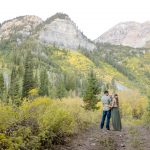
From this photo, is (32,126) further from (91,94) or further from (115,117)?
(91,94)

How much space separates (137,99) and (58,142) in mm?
62157

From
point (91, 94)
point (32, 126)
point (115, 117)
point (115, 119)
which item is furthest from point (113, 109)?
point (91, 94)

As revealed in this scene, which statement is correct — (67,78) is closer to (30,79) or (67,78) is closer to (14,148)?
(30,79)

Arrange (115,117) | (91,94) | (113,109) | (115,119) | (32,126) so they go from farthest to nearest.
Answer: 1. (91,94)
2. (113,109)
3. (115,117)
4. (115,119)
5. (32,126)

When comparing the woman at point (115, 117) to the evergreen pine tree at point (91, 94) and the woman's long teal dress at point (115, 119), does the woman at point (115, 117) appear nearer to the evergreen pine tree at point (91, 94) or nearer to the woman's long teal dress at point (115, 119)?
the woman's long teal dress at point (115, 119)

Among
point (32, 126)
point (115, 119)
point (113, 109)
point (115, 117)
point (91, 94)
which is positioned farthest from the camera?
point (91, 94)

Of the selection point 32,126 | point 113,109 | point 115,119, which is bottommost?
point 115,119

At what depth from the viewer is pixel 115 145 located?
43.7ft

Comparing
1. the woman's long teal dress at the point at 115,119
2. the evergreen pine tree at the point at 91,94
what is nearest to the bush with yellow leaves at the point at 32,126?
the woman's long teal dress at the point at 115,119

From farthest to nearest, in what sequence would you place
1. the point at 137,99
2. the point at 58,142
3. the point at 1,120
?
1. the point at 137,99
2. the point at 58,142
3. the point at 1,120

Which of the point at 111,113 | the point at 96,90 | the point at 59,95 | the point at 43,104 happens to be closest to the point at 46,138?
the point at 43,104

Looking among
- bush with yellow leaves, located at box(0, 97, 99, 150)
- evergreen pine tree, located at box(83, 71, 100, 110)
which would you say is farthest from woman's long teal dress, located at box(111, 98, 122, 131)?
evergreen pine tree, located at box(83, 71, 100, 110)

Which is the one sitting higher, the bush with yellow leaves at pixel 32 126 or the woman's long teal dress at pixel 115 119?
the bush with yellow leaves at pixel 32 126

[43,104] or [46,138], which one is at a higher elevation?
[43,104]
